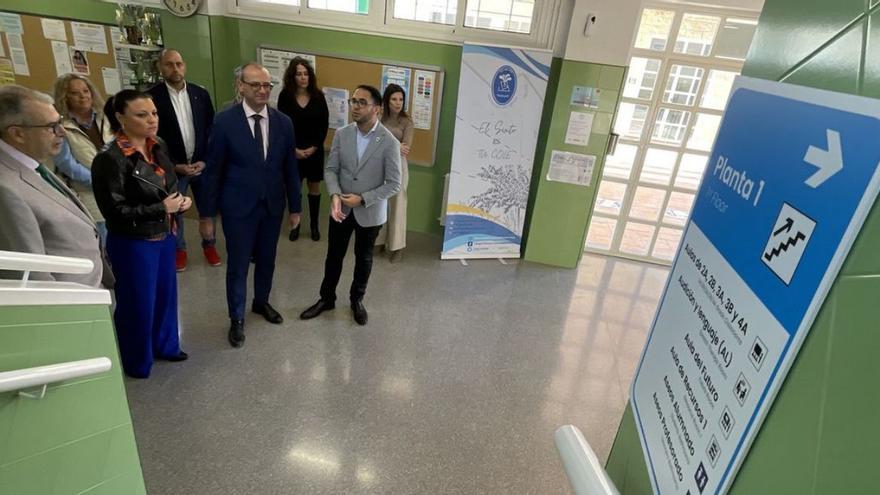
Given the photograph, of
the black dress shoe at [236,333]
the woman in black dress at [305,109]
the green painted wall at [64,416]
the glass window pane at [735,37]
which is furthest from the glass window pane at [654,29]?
the green painted wall at [64,416]

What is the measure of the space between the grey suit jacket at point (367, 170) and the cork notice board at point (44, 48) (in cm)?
344

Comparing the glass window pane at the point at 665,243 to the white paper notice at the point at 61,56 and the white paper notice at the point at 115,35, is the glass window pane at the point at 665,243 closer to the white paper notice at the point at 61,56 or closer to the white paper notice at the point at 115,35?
the white paper notice at the point at 115,35

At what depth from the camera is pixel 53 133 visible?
180cm

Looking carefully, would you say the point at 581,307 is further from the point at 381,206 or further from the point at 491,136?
the point at 381,206

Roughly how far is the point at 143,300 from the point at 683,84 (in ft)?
16.1

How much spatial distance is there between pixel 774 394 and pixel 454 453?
6.49 ft

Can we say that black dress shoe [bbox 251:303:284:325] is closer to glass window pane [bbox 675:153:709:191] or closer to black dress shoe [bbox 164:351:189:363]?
black dress shoe [bbox 164:351:189:363]

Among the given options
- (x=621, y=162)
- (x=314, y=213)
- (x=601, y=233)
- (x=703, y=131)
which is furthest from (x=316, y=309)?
(x=703, y=131)

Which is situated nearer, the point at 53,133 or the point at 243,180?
the point at 53,133

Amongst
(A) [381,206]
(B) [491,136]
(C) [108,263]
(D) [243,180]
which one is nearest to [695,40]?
(B) [491,136]

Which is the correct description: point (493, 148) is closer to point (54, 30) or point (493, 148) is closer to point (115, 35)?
point (115, 35)

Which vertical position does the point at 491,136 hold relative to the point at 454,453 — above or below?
above

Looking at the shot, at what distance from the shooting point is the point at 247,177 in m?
2.74

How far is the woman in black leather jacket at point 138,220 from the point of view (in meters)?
2.17
